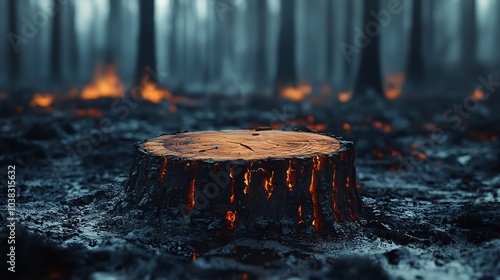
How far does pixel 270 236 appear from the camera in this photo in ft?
12.5

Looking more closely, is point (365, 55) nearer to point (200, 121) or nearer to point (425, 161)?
point (200, 121)

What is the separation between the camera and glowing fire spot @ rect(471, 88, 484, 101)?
669 inches

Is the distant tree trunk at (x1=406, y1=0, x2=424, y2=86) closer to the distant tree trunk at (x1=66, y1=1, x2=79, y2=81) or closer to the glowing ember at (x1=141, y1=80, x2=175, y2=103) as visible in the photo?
the glowing ember at (x1=141, y1=80, x2=175, y2=103)

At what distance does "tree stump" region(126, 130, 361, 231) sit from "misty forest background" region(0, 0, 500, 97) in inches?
482

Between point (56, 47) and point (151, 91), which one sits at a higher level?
point (56, 47)

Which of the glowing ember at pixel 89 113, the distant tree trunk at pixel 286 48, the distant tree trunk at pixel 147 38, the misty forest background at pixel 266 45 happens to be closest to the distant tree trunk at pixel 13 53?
the misty forest background at pixel 266 45

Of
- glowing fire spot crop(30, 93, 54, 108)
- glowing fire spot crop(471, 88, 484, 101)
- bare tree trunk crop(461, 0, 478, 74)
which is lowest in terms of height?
glowing fire spot crop(30, 93, 54, 108)

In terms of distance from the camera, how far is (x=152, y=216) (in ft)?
13.3

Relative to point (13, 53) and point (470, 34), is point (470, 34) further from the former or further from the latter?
point (13, 53)

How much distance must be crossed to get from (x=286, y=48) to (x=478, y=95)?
24.2 ft

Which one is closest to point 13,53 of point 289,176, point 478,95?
point 478,95

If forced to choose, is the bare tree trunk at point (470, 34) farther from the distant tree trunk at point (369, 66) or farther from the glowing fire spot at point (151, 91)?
the glowing fire spot at point (151, 91)

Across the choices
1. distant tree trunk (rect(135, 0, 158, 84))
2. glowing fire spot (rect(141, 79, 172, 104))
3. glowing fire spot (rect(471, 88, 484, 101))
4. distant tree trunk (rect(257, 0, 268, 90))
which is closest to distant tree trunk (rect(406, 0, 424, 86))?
glowing fire spot (rect(471, 88, 484, 101))

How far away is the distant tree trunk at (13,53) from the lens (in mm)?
22281
